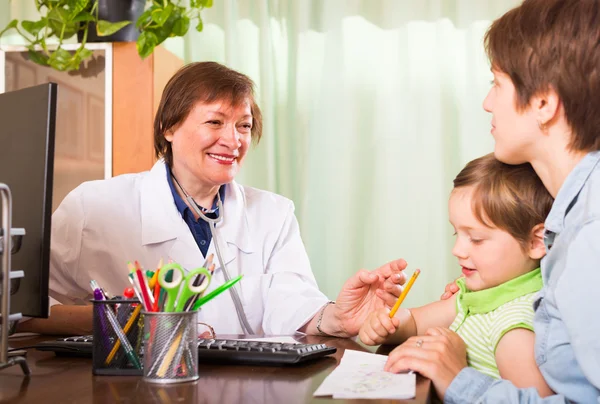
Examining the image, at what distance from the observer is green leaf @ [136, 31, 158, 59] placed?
2326mm

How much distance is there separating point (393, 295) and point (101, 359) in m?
0.68

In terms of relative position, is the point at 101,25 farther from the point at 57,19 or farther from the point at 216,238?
the point at 216,238

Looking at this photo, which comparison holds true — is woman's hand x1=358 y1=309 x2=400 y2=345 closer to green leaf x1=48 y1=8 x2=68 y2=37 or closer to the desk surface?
the desk surface

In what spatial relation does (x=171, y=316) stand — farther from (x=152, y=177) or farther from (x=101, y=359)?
(x=152, y=177)

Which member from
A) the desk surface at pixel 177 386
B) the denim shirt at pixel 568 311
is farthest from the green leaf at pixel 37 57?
the denim shirt at pixel 568 311

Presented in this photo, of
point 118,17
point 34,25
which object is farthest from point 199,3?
point 34,25

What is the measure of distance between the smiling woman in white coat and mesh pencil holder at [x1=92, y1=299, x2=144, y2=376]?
59cm

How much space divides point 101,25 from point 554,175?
1741 mm

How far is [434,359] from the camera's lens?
3.28 feet

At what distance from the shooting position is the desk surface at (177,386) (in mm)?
840

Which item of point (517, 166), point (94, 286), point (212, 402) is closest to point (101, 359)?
point (94, 286)

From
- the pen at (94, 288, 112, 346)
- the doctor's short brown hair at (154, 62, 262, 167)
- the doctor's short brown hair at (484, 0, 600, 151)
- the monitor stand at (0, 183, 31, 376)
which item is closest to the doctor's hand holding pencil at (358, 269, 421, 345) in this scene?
the doctor's short brown hair at (484, 0, 600, 151)

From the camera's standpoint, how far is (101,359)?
98 centimetres

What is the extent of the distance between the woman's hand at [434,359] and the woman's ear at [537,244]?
21cm
